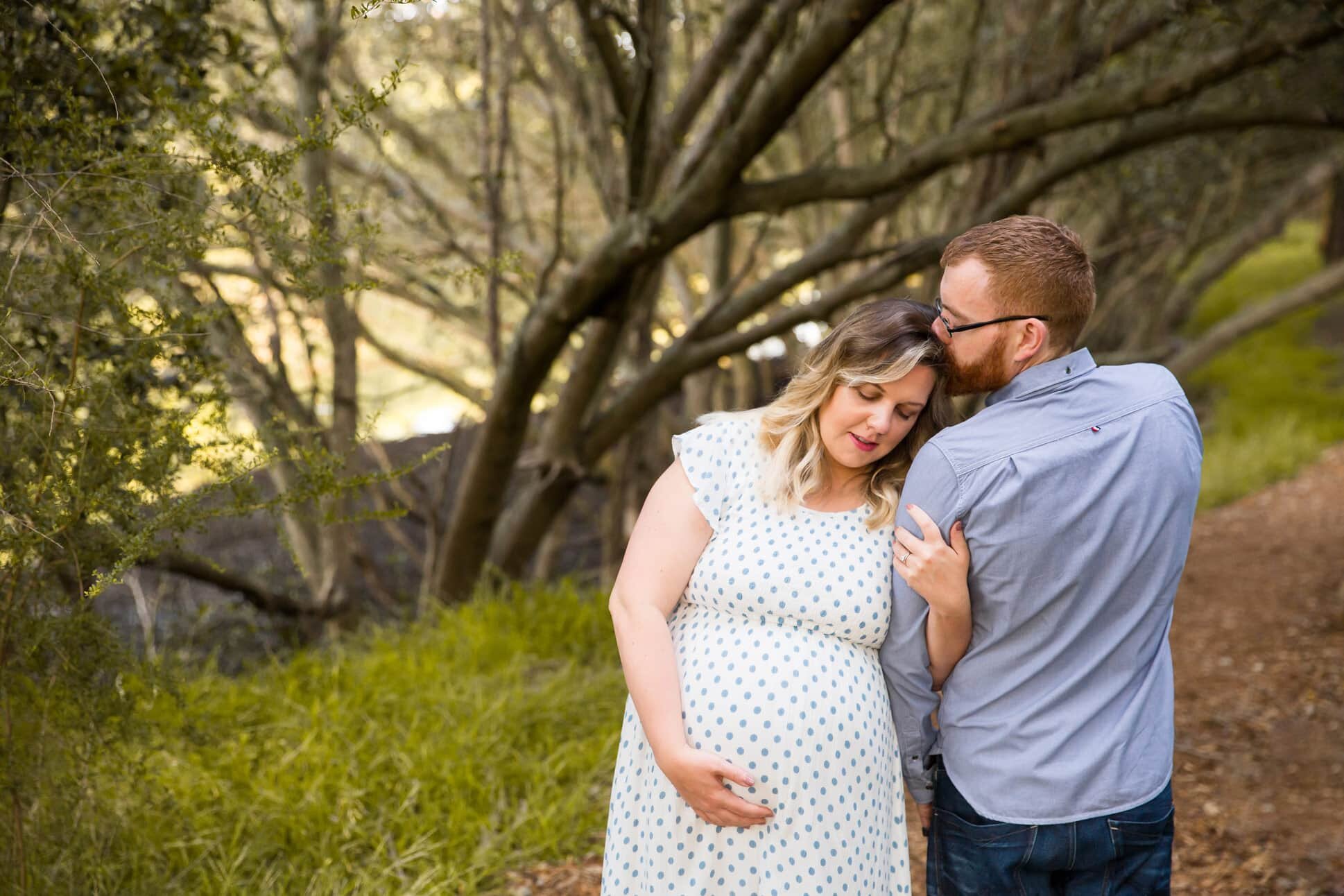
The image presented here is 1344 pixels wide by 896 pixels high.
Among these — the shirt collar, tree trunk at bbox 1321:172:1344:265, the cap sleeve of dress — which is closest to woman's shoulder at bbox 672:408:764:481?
the cap sleeve of dress

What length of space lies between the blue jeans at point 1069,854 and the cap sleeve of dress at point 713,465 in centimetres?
72

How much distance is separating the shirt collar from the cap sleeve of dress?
0.55 m

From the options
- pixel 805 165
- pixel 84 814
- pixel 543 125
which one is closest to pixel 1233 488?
pixel 805 165

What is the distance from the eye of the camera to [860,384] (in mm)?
2033

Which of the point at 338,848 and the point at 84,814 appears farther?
the point at 338,848

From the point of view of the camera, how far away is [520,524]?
5633 millimetres

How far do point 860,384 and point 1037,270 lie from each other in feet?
1.24

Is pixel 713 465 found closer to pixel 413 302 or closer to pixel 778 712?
pixel 778 712

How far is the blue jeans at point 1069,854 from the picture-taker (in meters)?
1.90

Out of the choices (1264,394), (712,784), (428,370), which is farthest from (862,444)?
(1264,394)

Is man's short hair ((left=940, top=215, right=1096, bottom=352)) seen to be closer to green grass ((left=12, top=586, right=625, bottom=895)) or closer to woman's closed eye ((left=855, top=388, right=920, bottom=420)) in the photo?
woman's closed eye ((left=855, top=388, right=920, bottom=420))

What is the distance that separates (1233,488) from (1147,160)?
3.37 m

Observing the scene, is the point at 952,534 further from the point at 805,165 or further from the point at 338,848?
the point at 805,165

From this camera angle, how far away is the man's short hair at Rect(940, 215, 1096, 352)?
1.90m
